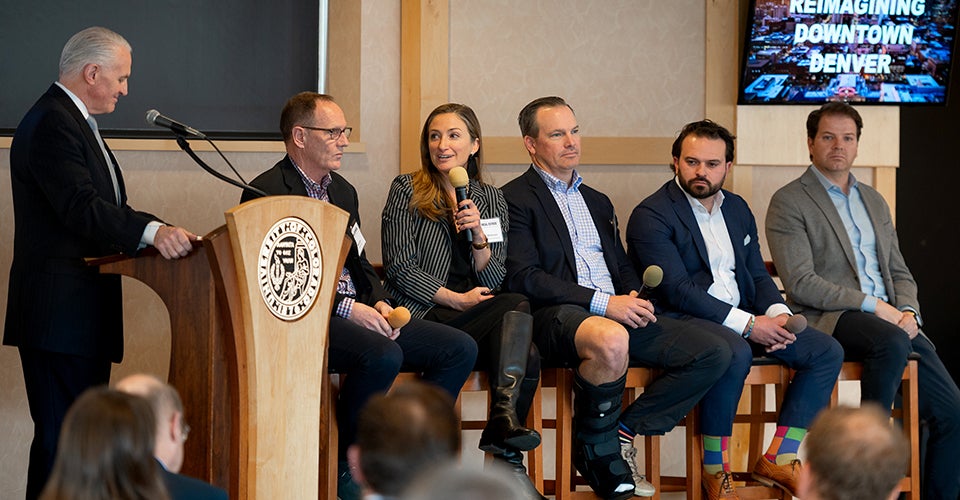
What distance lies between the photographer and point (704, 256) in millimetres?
4566

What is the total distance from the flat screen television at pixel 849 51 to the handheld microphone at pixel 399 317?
7.51 feet

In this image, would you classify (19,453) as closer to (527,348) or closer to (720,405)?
(527,348)

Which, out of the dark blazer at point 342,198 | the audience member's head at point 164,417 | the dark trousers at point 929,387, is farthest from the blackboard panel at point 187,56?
the audience member's head at point 164,417

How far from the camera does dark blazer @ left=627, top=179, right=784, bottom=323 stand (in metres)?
4.43

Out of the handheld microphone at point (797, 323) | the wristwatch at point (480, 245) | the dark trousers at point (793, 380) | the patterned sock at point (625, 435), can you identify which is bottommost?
the patterned sock at point (625, 435)

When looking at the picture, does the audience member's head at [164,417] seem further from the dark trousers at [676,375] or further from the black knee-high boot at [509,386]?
the dark trousers at [676,375]

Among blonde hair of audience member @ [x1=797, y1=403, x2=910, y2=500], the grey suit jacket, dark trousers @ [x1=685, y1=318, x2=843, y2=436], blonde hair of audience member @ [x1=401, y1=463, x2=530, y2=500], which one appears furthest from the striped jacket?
blonde hair of audience member @ [x1=401, y1=463, x2=530, y2=500]

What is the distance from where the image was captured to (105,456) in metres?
1.81

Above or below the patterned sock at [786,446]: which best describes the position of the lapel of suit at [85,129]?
above

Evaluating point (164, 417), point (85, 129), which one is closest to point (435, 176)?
point (85, 129)

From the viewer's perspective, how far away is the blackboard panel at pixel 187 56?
4.88 m

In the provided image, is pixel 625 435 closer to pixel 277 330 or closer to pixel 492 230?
pixel 492 230

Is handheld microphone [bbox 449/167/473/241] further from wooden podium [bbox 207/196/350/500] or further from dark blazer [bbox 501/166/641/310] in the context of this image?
wooden podium [bbox 207/196/350/500]

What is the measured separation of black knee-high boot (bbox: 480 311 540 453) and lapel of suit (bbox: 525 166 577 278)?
0.54 meters
